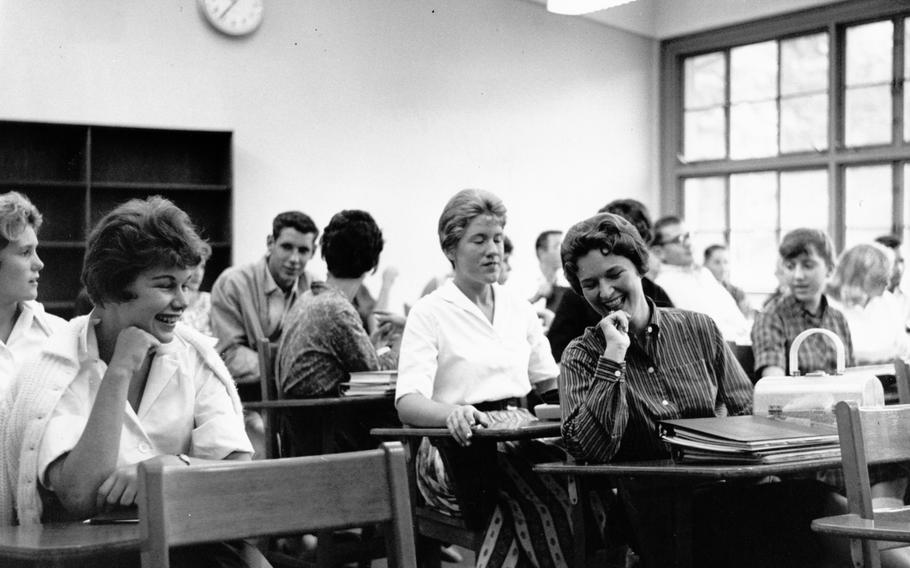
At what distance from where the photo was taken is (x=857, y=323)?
4.63 m

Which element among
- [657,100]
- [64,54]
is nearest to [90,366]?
[64,54]

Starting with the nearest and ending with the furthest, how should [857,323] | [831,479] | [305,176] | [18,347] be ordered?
[18,347], [831,479], [857,323], [305,176]

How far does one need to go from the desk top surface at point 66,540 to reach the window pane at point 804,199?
7.93 m

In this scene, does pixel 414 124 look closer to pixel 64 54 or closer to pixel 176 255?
pixel 64 54

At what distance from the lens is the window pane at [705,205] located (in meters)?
9.57

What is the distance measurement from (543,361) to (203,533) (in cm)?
212

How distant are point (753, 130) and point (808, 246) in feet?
18.5

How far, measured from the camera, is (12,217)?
8.99ft

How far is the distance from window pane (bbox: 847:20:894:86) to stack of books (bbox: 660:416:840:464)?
6753 millimetres

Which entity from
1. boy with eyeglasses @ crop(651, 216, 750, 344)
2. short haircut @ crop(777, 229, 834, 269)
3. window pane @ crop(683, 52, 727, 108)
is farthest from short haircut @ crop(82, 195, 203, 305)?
window pane @ crop(683, 52, 727, 108)

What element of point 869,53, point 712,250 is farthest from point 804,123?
point 712,250

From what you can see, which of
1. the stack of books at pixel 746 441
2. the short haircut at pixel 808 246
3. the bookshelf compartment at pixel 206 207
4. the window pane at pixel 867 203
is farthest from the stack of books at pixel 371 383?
the window pane at pixel 867 203

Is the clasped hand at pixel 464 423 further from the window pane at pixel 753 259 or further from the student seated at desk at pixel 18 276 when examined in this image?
the window pane at pixel 753 259

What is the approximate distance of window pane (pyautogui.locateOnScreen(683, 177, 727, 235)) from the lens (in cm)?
957
